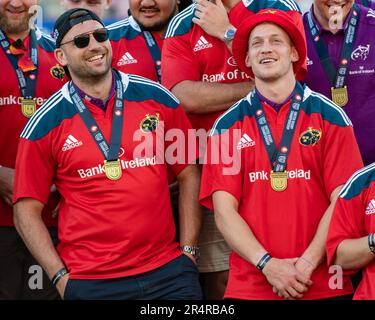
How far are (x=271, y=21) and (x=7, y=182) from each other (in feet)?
6.50

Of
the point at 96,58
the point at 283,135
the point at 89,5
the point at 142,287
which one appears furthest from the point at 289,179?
the point at 89,5

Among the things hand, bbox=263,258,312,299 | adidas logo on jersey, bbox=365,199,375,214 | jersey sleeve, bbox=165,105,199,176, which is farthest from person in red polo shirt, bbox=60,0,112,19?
adidas logo on jersey, bbox=365,199,375,214

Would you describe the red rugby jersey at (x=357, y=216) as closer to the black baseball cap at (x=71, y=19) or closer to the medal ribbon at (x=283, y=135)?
the medal ribbon at (x=283, y=135)

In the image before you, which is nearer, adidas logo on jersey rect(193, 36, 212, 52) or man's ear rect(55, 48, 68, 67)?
man's ear rect(55, 48, 68, 67)

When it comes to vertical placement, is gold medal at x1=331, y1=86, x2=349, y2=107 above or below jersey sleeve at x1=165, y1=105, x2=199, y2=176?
above

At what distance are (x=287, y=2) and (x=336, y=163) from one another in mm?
1209

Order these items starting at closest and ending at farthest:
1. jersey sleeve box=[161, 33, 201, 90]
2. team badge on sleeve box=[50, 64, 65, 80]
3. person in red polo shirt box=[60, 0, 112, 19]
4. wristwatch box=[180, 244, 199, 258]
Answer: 1. wristwatch box=[180, 244, 199, 258]
2. jersey sleeve box=[161, 33, 201, 90]
3. team badge on sleeve box=[50, 64, 65, 80]
4. person in red polo shirt box=[60, 0, 112, 19]

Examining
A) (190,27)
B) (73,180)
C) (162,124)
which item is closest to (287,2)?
(190,27)

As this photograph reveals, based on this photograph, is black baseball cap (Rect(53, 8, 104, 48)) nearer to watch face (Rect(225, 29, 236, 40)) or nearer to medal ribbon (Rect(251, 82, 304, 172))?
watch face (Rect(225, 29, 236, 40))

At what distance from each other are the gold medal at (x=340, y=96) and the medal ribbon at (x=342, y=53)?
27 millimetres

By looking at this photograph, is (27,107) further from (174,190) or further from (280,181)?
(280,181)

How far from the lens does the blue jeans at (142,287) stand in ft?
22.2

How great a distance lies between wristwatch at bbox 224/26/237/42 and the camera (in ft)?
23.6
